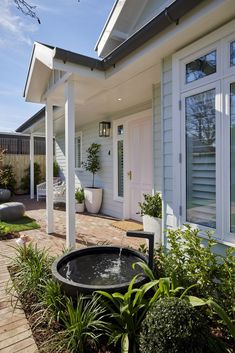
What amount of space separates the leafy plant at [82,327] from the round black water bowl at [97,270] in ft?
0.37

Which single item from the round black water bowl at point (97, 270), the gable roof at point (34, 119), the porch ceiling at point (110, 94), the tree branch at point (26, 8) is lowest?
the round black water bowl at point (97, 270)

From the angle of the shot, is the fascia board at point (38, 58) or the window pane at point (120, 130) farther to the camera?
the window pane at point (120, 130)

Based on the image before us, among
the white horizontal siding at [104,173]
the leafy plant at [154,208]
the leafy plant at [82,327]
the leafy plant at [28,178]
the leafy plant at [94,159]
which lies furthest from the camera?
the leafy plant at [28,178]

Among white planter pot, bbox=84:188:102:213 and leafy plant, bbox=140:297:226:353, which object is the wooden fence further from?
leafy plant, bbox=140:297:226:353

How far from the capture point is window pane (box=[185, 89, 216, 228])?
2756 millimetres

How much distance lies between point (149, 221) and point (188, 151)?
1.73 metres

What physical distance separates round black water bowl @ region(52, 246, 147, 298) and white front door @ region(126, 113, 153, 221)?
10.1 feet

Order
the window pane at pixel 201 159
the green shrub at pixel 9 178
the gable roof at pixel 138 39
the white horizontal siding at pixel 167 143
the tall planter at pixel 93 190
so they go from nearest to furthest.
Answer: the gable roof at pixel 138 39, the window pane at pixel 201 159, the white horizontal siding at pixel 167 143, the tall planter at pixel 93 190, the green shrub at pixel 9 178

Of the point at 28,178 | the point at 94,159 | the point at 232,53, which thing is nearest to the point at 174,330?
the point at 232,53

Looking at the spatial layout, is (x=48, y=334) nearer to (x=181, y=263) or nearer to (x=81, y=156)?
(x=181, y=263)

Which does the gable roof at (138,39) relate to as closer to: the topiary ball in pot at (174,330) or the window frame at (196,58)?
the window frame at (196,58)

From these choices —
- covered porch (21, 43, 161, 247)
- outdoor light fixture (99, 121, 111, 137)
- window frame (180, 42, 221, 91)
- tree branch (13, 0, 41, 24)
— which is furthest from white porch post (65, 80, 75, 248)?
outdoor light fixture (99, 121, 111, 137)

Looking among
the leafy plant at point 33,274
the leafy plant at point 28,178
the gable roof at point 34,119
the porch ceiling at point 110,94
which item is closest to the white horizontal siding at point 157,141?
the porch ceiling at point 110,94

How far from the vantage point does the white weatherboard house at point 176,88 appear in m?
2.54
